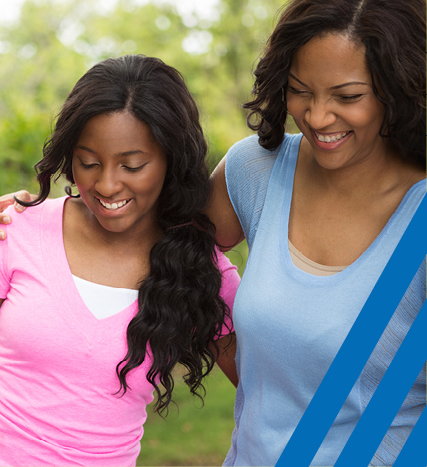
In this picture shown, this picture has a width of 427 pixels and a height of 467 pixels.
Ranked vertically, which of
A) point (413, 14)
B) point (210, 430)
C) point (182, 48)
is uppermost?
point (413, 14)

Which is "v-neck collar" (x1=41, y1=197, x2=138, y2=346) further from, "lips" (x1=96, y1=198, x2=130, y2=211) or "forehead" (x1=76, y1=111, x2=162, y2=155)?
"forehead" (x1=76, y1=111, x2=162, y2=155)

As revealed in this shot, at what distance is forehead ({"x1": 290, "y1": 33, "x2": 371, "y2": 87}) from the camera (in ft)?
5.87

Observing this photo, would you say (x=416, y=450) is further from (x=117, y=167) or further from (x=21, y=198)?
(x=21, y=198)

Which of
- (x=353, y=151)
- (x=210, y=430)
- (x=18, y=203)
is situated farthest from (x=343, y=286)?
(x=210, y=430)

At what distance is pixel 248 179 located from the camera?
88.5 inches

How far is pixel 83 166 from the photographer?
2.10 m

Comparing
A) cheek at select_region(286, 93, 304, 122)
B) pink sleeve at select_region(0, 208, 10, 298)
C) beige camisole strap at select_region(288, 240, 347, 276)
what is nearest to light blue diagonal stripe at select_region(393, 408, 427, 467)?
beige camisole strap at select_region(288, 240, 347, 276)

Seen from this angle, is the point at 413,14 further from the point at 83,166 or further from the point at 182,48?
the point at 182,48

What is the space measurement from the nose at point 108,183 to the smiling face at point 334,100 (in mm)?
639

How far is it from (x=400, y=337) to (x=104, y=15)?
16481mm

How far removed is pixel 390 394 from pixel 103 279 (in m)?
1.20

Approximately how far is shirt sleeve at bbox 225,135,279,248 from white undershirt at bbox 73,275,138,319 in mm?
512

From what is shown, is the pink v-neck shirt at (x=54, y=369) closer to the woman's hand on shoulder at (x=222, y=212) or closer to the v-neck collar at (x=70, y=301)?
the v-neck collar at (x=70, y=301)

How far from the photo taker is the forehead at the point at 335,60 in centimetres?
179
